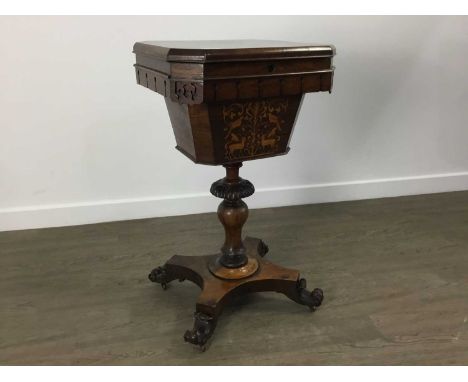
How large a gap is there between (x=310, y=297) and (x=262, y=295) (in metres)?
0.21

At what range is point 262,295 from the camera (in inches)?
67.0

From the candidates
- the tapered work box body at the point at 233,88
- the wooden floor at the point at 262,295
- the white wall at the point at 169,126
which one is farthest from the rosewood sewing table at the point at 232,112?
the white wall at the point at 169,126

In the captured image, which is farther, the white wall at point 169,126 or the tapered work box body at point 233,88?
the white wall at point 169,126

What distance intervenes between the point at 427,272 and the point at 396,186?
91 centimetres

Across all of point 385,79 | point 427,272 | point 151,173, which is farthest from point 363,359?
point 385,79

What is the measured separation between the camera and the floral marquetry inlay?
1.29 meters

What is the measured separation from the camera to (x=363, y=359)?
134cm

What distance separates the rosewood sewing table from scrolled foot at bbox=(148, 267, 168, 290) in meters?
0.10

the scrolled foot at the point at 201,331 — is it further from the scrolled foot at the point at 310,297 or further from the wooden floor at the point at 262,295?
the scrolled foot at the point at 310,297

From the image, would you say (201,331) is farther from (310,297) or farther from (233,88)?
(233,88)

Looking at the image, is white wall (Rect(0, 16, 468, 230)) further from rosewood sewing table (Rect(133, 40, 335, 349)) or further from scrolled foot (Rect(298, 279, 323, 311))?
scrolled foot (Rect(298, 279, 323, 311))

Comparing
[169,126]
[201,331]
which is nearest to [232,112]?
[201,331]

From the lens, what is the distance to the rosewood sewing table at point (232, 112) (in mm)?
→ 1174

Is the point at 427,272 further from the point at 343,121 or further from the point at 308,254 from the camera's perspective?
the point at 343,121
